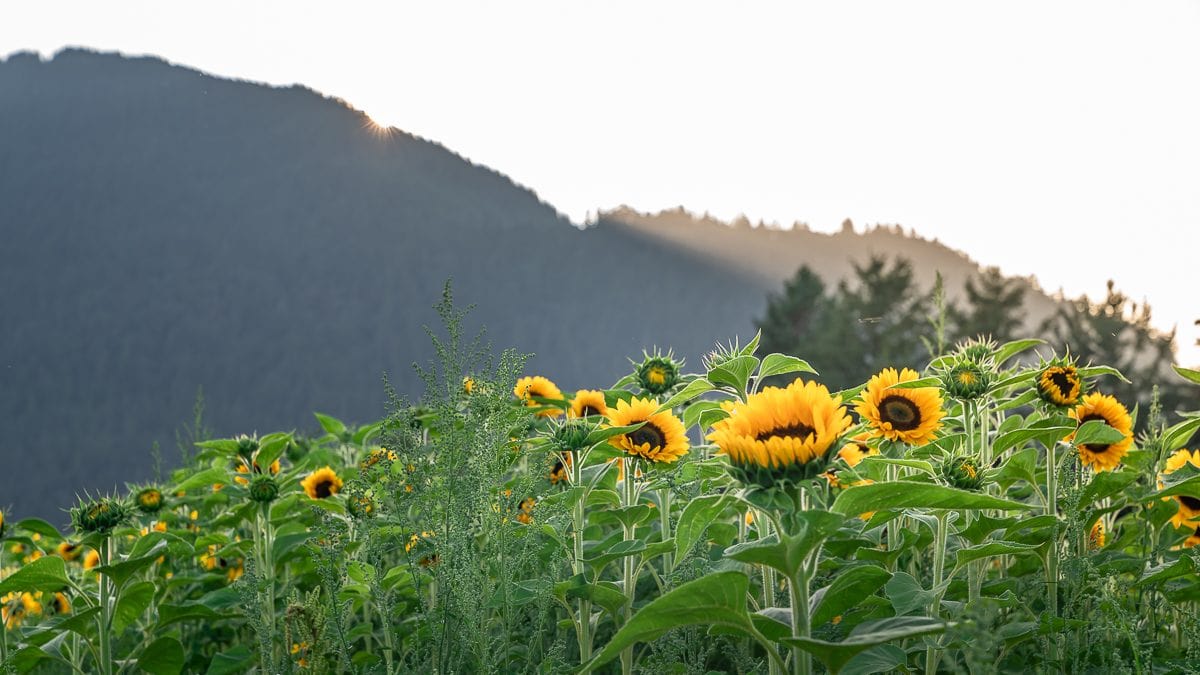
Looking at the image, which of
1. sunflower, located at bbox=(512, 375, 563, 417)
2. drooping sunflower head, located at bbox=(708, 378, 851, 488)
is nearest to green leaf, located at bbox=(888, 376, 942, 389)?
drooping sunflower head, located at bbox=(708, 378, 851, 488)

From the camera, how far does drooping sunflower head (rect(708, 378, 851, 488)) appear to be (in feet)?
3.77

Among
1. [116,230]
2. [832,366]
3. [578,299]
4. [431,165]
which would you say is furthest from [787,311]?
[116,230]

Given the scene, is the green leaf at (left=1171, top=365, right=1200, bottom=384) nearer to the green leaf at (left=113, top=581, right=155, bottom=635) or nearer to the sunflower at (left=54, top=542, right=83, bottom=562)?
the green leaf at (left=113, top=581, right=155, bottom=635)

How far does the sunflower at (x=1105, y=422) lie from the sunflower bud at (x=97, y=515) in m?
2.80

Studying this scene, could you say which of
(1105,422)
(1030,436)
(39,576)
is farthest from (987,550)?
(39,576)

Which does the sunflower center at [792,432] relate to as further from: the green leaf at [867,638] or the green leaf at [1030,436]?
the green leaf at [1030,436]

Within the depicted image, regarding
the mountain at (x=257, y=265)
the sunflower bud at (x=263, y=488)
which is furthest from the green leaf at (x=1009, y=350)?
the mountain at (x=257, y=265)

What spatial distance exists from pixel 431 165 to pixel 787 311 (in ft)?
130

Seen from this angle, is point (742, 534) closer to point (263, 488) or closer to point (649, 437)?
point (649, 437)

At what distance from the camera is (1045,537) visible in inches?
80.4

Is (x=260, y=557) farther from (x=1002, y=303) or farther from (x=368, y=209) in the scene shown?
(x=368, y=209)

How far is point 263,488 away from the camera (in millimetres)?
2748

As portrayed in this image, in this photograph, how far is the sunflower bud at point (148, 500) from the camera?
3.16 metres

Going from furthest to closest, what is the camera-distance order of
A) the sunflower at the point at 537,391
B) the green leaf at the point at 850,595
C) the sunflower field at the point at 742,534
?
the sunflower at the point at 537,391 < the green leaf at the point at 850,595 < the sunflower field at the point at 742,534
